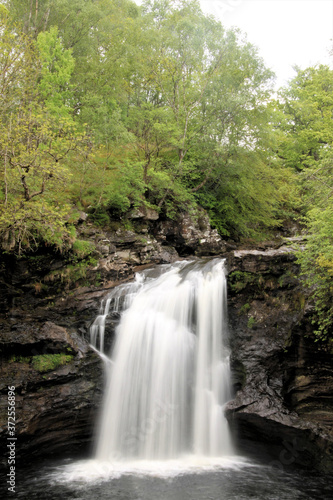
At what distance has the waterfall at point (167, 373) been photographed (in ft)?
30.4

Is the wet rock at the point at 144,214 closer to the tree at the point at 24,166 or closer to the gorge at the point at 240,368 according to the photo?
the tree at the point at 24,166

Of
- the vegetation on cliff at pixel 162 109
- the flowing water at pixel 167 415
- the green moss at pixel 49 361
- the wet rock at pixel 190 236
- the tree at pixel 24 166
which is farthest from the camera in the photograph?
the wet rock at pixel 190 236

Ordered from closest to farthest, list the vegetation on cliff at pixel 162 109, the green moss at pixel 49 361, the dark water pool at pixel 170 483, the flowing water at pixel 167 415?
the dark water pool at pixel 170 483 → the flowing water at pixel 167 415 → the green moss at pixel 49 361 → the vegetation on cliff at pixel 162 109

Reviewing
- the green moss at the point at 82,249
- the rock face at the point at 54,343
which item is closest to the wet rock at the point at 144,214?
the rock face at the point at 54,343

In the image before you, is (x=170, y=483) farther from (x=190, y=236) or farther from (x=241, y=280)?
(x=190, y=236)

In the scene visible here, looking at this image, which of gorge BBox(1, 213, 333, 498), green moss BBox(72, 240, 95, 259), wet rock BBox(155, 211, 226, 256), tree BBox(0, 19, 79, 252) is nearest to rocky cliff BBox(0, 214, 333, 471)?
gorge BBox(1, 213, 333, 498)

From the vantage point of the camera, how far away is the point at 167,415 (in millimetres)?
9531

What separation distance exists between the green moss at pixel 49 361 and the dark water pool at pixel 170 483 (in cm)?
252

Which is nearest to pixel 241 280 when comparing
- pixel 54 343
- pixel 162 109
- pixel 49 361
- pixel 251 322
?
pixel 251 322


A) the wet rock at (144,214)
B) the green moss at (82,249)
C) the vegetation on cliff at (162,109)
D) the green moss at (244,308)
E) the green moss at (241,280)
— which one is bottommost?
the green moss at (244,308)

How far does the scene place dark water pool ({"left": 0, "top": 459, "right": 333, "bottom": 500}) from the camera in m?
6.96

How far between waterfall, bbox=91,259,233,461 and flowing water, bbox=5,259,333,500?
0.03 metres

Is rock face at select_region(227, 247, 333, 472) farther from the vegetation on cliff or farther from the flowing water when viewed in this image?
the vegetation on cliff

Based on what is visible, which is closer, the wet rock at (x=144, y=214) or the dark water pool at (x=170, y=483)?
the dark water pool at (x=170, y=483)
